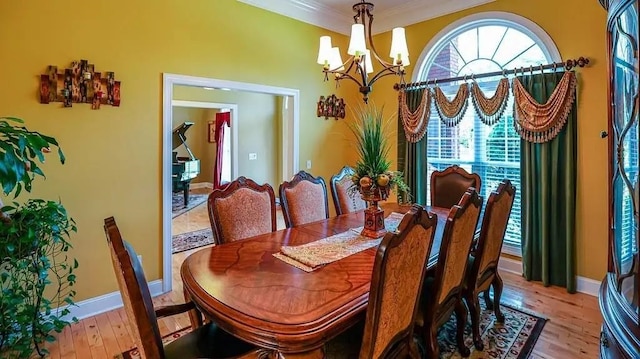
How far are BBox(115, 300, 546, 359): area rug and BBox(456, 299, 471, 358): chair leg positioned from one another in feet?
0.18

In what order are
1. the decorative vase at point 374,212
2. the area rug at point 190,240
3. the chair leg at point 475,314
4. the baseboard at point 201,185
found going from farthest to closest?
the baseboard at point 201,185
the area rug at point 190,240
the decorative vase at point 374,212
the chair leg at point 475,314

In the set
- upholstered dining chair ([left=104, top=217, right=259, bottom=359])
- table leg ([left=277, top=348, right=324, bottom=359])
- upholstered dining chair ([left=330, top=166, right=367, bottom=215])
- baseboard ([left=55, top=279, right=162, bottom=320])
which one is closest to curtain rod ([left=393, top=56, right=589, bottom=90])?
upholstered dining chair ([left=330, top=166, right=367, bottom=215])

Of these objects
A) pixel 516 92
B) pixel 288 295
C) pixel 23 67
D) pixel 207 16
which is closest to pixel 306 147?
pixel 207 16

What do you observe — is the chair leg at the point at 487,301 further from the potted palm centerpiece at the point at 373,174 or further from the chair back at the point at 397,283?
the chair back at the point at 397,283

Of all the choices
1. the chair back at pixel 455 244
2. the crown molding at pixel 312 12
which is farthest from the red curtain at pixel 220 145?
the chair back at pixel 455 244

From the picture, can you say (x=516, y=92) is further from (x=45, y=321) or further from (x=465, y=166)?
(x=45, y=321)

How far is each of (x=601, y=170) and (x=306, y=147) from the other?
10.1 ft

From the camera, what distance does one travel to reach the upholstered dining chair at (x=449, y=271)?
176 centimetres

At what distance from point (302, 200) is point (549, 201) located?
2.40 m

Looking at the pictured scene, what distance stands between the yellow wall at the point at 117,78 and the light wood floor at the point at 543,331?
339 millimetres

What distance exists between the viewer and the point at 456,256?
6.17 ft

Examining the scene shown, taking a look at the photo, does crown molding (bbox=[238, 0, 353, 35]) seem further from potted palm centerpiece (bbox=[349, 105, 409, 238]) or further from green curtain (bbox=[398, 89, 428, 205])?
potted palm centerpiece (bbox=[349, 105, 409, 238])

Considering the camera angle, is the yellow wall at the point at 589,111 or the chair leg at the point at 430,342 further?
the yellow wall at the point at 589,111

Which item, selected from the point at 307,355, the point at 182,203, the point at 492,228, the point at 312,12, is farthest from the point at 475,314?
the point at 182,203
